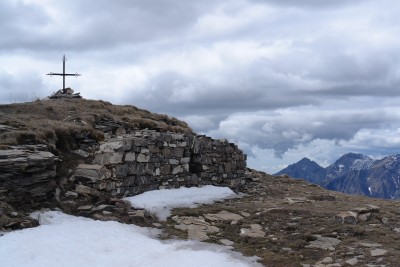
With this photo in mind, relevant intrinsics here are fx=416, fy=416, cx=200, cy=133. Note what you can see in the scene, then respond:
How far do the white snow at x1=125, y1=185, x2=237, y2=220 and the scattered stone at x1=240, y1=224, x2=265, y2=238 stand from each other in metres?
2.63

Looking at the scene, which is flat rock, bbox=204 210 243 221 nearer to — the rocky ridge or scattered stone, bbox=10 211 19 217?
the rocky ridge

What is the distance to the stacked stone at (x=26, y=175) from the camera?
11.4 metres

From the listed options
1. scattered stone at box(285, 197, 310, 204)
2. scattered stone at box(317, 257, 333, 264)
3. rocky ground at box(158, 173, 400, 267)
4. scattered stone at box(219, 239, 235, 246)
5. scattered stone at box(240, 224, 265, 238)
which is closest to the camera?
scattered stone at box(317, 257, 333, 264)

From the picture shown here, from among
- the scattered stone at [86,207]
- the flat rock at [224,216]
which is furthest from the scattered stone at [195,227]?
the scattered stone at [86,207]

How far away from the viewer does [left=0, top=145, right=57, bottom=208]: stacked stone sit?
11.4 metres

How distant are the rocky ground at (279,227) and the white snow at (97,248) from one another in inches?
19.3

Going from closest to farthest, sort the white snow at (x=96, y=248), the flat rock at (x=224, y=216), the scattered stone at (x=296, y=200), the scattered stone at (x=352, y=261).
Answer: the white snow at (x=96, y=248) → the scattered stone at (x=352, y=261) → the flat rock at (x=224, y=216) → the scattered stone at (x=296, y=200)

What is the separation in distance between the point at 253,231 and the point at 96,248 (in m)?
4.48

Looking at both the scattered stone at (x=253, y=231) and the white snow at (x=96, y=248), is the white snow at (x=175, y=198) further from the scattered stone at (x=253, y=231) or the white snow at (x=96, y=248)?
the scattered stone at (x=253, y=231)

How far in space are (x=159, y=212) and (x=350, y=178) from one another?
627 ft

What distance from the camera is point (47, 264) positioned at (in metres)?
8.64

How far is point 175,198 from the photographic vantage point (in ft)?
50.9

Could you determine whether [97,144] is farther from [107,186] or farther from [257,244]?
[257,244]

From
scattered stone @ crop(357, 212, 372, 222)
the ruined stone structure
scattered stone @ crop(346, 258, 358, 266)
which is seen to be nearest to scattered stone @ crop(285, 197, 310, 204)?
the ruined stone structure
